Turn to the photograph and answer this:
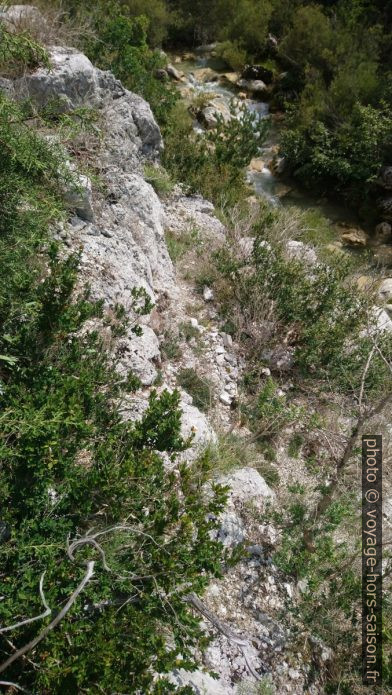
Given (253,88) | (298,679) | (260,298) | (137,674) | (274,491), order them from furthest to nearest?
(253,88) < (260,298) < (274,491) < (298,679) < (137,674)

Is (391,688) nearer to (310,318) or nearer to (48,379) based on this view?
(48,379)

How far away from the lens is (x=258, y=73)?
13.4m

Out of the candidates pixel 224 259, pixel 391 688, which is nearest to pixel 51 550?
pixel 391 688

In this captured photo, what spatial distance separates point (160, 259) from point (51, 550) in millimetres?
4025

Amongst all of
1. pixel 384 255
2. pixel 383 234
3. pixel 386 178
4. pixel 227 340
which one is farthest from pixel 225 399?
pixel 386 178

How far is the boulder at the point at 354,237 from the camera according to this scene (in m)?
9.34

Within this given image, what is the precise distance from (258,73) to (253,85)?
50 centimetres

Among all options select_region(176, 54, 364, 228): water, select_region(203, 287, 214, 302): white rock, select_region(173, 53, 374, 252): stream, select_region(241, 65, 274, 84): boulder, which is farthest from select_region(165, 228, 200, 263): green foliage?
select_region(241, 65, 274, 84): boulder

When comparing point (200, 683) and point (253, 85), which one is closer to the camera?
point (200, 683)

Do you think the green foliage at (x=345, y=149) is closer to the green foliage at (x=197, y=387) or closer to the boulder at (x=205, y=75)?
the boulder at (x=205, y=75)

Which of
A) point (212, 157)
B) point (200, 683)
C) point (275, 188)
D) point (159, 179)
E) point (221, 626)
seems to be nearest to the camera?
point (200, 683)

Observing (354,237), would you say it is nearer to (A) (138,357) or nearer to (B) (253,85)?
(B) (253,85)

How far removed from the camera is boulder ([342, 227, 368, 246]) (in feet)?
30.7

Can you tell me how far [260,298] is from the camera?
17.0 feet
